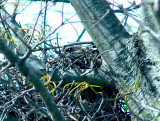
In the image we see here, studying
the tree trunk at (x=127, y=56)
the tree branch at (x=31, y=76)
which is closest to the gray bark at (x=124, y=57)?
the tree trunk at (x=127, y=56)

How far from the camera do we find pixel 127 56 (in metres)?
1.66

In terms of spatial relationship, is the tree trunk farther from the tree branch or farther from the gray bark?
the tree branch

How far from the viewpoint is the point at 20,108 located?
5.94 ft

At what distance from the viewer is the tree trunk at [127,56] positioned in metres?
1.56

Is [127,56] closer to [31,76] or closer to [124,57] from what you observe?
[124,57]

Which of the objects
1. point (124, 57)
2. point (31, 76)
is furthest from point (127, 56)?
point (31, 76)

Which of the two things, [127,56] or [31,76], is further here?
[127,56]

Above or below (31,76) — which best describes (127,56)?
below

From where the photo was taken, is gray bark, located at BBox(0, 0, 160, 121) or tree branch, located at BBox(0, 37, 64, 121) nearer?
tree branch, located at BBox(0, 37, 64, 121)

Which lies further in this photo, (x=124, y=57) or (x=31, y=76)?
(x=124, y=57)

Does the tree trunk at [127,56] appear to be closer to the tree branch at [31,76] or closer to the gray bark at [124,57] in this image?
the gray bark at [124,57]

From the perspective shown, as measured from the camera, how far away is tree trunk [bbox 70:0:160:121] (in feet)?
5.11

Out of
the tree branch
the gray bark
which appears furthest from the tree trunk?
the tree branch

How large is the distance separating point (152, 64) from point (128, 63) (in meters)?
0.15
